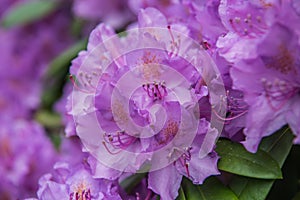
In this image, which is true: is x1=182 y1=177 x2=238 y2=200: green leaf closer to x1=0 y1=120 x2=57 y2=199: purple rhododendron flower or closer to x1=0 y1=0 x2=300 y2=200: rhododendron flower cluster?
x1=0 y1=0 x2=300 y2=200: rhododendron flower cluster

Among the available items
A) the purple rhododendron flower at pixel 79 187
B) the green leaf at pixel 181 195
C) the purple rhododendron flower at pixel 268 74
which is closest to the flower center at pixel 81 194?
the purple rhododendron flower at pixel 79 187

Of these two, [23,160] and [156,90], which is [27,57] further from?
[156,90]

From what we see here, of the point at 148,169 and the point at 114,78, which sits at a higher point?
the point at 114,78

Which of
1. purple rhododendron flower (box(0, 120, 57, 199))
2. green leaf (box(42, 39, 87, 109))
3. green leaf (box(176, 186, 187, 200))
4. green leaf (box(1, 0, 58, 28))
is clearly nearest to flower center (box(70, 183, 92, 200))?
green leaf (box(176, 186, 187, 200))

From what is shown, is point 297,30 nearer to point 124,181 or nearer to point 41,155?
point 124,181

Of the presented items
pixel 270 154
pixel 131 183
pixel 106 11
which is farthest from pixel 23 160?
pixel 270 154

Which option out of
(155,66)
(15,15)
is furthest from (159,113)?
(15,15)

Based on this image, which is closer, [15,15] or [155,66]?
[155,66]
